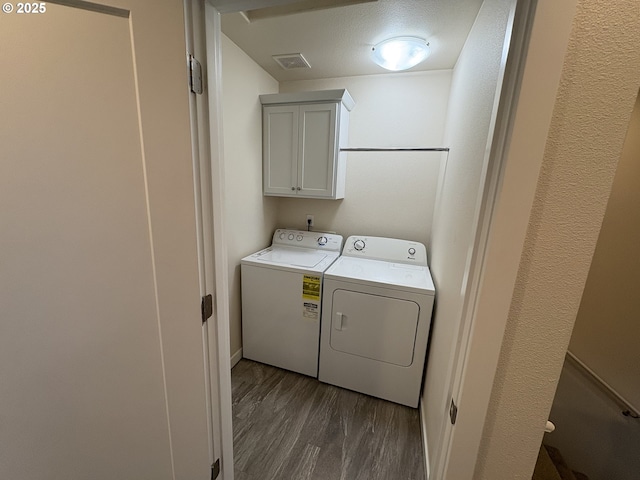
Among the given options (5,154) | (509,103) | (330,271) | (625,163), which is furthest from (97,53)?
(625,163)

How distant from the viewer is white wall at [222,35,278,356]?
1.90 metres

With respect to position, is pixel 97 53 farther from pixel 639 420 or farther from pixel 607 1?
pixel 639 420

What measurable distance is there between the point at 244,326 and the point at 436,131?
2487 mm

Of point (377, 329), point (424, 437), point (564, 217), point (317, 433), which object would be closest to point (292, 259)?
point (377, 329)

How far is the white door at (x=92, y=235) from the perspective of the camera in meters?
0.58

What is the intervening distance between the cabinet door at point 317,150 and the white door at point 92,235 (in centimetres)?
157

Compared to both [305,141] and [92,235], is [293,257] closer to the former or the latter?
[305,141]

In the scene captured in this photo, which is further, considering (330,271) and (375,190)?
(375,190)

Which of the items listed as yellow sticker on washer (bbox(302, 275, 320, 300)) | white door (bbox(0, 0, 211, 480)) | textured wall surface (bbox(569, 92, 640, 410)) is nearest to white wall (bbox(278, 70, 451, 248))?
yellow sticker on washer (bbox(302, 275, 320, 300))

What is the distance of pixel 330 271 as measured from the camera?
78.7 inches

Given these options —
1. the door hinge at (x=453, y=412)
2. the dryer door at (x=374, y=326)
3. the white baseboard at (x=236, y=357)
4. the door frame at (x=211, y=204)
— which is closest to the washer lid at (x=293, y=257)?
the dryer door at (x=374, y=326)

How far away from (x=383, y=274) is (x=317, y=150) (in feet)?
3.97

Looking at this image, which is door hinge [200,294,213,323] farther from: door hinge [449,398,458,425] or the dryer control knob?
the dryer control knob

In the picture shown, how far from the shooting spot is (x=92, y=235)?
0.68 metres
